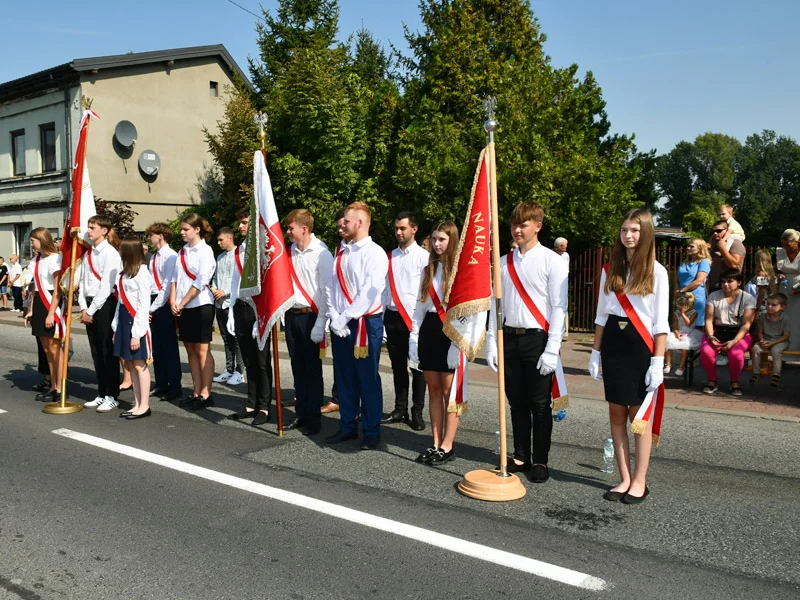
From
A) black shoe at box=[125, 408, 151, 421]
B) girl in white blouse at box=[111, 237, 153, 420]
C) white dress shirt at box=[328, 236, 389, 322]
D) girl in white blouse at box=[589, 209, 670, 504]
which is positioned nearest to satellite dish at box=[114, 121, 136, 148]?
girl in white blouse at box=[111, 237, 153, 420]

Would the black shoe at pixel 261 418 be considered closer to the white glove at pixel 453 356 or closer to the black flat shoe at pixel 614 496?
the white glove at pixel 453 356

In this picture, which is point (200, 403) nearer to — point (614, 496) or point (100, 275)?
point (100, 275)

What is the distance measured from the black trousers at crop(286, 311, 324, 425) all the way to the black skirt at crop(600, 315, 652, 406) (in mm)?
2957

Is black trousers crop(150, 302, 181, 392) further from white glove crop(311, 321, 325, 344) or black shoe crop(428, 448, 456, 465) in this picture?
black shoe crop(428, 448, 456, 465)

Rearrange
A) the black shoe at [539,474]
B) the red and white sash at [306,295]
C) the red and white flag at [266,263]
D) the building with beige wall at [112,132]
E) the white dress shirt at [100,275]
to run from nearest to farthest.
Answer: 1. the black shoe at [539,474]
2. the red and white flag at [266,263]
3. the red and white sash at [306,295]
4. the white dress shirt at [100,275]
5. the building with beige wall at [112,132]

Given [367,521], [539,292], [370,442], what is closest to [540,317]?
[539,292]

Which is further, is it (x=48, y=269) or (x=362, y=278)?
(x=48, y=269)

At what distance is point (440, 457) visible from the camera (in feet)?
19.6

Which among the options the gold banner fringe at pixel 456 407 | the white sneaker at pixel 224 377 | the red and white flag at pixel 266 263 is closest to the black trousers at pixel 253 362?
the red and white flag at pixel 266 263

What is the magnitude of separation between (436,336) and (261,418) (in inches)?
96.1

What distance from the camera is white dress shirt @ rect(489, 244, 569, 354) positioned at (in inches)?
207

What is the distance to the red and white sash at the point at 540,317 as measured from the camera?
5.37 m

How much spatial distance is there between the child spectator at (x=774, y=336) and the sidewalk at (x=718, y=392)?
231 mm

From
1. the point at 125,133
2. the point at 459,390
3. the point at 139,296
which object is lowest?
the point at 459,390
